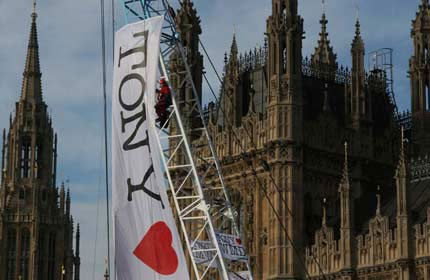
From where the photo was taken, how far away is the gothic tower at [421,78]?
238ft

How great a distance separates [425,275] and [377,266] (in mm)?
2953

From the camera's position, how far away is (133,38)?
39.2 m

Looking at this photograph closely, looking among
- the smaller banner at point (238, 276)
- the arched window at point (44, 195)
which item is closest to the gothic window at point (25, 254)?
the arched window at point (44, 195)

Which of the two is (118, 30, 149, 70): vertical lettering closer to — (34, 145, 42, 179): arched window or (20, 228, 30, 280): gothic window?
(20, 228, 30, 280): gothic window

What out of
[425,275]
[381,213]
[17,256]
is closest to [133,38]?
[425,275]

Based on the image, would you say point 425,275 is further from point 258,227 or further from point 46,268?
point 46,268

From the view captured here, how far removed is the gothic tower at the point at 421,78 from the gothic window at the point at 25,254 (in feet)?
278

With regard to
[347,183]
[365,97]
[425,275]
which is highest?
[365,97]

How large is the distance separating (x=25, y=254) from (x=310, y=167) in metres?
88.8

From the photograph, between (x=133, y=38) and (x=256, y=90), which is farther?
(x=256, y=90)

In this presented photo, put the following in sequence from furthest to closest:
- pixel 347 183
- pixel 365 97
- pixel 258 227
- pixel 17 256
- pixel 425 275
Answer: pixel 17 256, pixel 365 97, pixel 258 227, pixel 347 183, pixel 425 275

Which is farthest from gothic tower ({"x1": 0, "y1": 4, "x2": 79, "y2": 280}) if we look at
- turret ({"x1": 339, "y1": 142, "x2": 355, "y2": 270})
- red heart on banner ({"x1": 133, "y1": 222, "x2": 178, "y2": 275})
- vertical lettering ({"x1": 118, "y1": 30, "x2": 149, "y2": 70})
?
red heart on banner ({"x1": 133, "y1": 222, "x2": 178, "y2": 275})

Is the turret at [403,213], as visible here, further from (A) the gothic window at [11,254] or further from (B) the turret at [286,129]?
(A) the gothic window at [11,254]

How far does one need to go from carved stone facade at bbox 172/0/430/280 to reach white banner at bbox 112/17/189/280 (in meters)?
23.8
